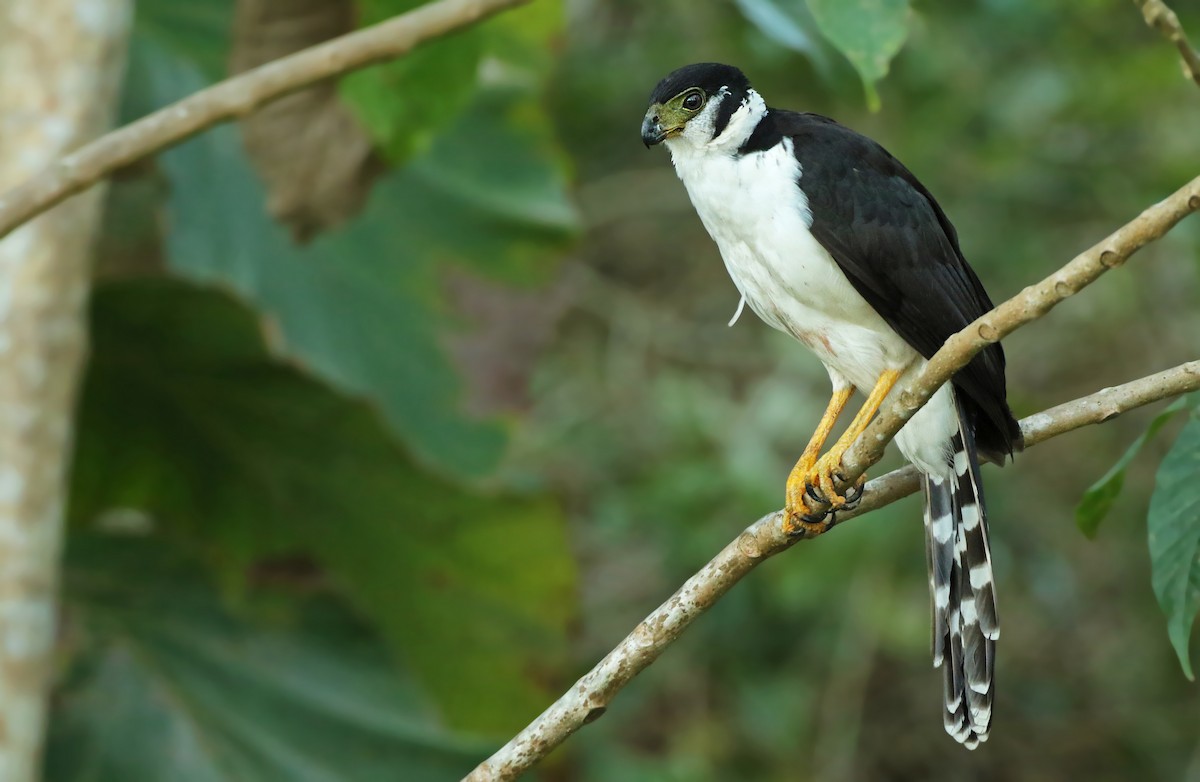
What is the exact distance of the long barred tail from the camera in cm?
251

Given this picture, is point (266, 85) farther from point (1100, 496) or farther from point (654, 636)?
point (1100, 496)

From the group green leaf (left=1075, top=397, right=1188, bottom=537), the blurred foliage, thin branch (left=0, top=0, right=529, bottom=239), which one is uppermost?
thin branch (left=0, top=0, right=529, bottom=239)

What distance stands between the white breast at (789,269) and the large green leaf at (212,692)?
5.31ft

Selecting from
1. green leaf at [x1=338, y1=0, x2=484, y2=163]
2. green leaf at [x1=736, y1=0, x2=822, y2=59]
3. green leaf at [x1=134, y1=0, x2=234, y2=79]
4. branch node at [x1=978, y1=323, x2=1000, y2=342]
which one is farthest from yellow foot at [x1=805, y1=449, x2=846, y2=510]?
green leaf at [x1=134, y1=0, x2=234, y2=79]

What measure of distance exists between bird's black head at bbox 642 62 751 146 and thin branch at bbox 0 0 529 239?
44 centimetres

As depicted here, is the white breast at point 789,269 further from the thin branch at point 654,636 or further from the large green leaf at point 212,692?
the large green leaf at point 212,692

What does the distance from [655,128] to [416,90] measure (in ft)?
2.42

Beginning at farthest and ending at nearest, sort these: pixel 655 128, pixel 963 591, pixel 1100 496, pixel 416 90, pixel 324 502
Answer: pixel 324 502
pixel 416 90
pixel 963 591
pixel 655 128
pixel 1100 496

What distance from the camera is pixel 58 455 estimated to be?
2.89 metres

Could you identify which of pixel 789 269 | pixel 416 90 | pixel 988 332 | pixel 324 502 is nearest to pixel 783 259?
pixel 789 269

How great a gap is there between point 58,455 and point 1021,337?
4.09 m

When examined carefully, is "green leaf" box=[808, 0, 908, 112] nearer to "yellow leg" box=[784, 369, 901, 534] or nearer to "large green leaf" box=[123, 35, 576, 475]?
"yellow leg" box=[784, 369, 901, 534]

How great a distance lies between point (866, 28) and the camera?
6.55 ft

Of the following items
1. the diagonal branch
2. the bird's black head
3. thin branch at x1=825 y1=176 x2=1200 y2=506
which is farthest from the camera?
the bird's black head
